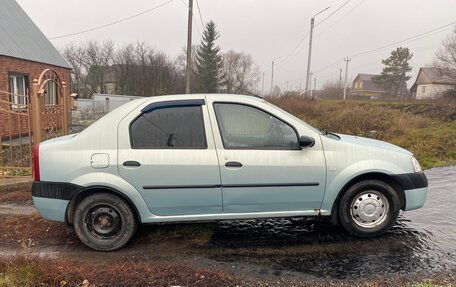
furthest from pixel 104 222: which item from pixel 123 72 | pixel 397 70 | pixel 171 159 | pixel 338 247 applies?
pixel 397 70

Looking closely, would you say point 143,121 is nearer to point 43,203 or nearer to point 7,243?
point 43,203

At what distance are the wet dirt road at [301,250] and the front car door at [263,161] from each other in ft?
1.42

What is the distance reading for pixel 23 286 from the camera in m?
2.70

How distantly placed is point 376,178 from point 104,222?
317 cm

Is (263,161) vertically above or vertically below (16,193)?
above

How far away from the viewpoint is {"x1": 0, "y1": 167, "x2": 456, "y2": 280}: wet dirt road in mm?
3127

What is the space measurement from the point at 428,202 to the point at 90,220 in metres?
5.02

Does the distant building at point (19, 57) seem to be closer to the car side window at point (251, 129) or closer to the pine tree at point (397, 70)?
the car side window at point (251, 129)

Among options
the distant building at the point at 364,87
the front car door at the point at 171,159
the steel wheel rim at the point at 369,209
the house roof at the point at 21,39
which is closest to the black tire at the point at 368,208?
the steel wheel rim at the point at 369,209

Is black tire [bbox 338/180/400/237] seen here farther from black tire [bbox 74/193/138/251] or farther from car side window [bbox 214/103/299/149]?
black tire [bbox 74/193/138/251]

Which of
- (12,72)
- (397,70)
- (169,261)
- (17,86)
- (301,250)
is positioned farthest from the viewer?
(397,70)

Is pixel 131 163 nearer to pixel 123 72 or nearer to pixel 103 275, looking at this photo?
pixel 103 275

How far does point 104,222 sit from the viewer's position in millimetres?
3539

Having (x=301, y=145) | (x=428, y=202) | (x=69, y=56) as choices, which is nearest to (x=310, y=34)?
(x=428, y=202)
